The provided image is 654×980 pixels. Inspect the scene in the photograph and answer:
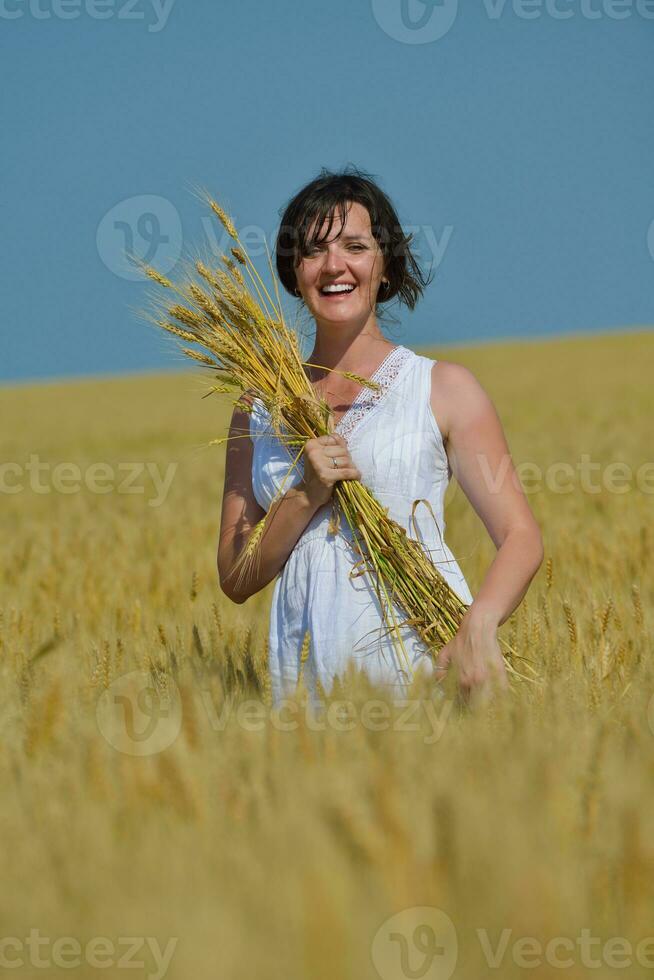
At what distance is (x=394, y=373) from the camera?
101 inches

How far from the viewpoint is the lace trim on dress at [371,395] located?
8.36 feet

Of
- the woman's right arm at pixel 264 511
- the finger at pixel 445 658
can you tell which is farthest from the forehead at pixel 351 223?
the finger at pixel 445 658

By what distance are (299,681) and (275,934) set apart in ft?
4.58

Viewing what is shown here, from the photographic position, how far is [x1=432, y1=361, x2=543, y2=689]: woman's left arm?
2.31 metres

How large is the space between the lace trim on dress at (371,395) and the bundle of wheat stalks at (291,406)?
49 mm

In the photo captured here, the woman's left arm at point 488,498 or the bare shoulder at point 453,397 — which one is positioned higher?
the bare shoulder at point 453,397

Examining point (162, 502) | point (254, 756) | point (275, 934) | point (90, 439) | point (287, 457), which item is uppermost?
point (90, 439)

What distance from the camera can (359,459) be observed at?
2.53 metres

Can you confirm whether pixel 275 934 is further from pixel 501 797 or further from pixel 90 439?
pixel 90 439

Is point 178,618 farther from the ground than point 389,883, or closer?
farther from the ground

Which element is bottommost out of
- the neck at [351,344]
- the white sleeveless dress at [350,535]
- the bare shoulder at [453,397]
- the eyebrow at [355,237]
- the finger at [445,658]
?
the finger at [445,658]

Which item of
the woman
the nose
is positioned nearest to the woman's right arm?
the woman

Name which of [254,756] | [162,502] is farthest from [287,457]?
[162,502]

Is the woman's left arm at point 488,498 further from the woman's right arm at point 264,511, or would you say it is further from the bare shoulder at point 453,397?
the woman's right arm at point 264,511
